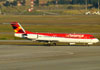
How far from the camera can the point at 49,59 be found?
54.7m

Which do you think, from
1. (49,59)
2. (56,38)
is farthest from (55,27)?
(49,59)

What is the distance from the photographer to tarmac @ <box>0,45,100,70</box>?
156ft

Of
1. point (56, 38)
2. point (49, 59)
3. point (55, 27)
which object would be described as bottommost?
point (55, 27)

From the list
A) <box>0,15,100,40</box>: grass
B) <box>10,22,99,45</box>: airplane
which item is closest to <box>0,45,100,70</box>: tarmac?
<box>10,22,99,45</box>: airplane

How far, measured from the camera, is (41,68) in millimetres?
46719

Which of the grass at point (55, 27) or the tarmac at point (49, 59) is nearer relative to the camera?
the tarmac at point (49, 59)

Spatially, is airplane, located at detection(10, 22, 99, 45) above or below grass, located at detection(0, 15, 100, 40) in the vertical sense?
above

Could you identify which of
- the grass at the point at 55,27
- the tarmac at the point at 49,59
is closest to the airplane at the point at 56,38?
the tarmac at the point at 49,59

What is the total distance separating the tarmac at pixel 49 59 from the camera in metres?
47.7

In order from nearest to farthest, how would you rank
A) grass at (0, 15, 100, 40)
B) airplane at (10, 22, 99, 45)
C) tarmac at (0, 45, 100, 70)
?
tarmac at (0, 45, 100, 70) < airplane at (10, 22, 99, 45) < grass at (0, 15, 100, 40)

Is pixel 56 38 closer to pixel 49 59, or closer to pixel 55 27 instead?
pixel 49 59

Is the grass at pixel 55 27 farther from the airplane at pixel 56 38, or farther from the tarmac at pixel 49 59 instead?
the tarmac at pixel 49 59

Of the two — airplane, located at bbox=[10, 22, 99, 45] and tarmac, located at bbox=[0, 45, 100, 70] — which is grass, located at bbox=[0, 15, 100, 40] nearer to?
airplane, located at bbox=[10, 22, 99, 45]

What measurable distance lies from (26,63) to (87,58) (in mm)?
11814
